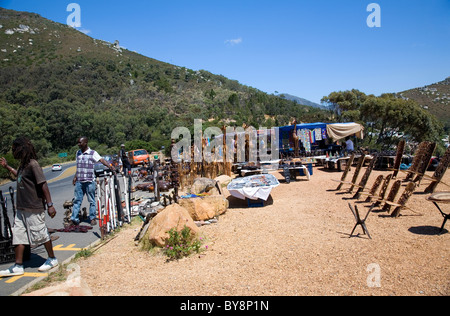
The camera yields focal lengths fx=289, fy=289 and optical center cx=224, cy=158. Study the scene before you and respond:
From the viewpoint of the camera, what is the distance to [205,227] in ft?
20.8

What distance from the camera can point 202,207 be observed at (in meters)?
6.76

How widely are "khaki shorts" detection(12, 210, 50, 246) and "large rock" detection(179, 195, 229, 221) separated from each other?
122 inches

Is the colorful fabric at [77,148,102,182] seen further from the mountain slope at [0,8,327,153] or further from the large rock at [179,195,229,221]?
the mountain slope at [0,8,327,153]

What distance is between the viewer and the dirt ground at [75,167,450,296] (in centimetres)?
350

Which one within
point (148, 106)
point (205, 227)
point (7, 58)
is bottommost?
point (205, 227)

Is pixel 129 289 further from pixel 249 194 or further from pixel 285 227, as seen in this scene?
pixel 249 194

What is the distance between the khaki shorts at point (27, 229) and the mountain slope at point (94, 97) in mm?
29935

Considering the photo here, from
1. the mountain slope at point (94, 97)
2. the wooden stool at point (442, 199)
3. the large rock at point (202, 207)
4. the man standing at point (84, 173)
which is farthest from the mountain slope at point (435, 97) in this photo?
the man standing at point (84, 173)

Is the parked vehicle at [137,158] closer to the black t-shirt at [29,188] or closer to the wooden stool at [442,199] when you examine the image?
the black t-shirt at [29,188]

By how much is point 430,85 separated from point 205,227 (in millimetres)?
58240

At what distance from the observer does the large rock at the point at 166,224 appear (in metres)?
5.11

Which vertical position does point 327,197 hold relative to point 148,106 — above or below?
below

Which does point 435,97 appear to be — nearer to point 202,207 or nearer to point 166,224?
point 202,207
